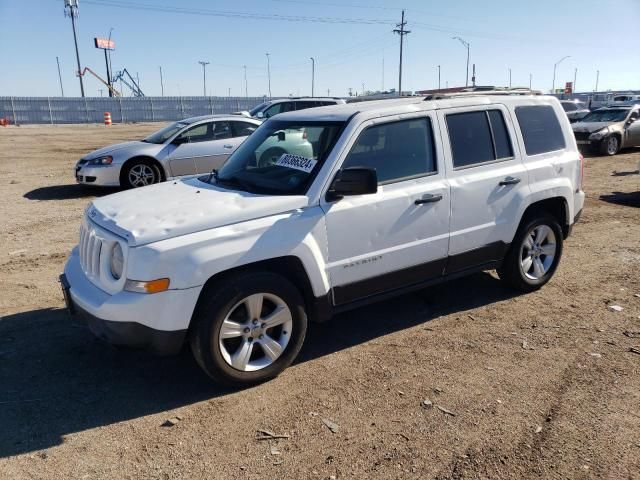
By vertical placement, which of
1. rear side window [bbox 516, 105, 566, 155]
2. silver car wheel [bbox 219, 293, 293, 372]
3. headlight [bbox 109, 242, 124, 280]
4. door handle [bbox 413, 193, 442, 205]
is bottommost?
silver car wheel [bbox 219, 293, 293, 372]

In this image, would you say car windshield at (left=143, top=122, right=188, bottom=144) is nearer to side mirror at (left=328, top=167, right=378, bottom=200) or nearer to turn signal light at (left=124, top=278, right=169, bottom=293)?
side mirror at (left=328, top=167, right=378, bottom=200)

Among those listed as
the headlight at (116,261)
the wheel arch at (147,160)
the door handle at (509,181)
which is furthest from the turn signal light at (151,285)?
the wheel arch at (147,160)

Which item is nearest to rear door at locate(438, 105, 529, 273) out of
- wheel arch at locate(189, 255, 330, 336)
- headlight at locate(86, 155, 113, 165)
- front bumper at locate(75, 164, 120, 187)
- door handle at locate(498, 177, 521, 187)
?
door handle at locate(498, 177, 521, 187)

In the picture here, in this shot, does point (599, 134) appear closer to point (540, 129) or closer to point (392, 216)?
point (540, 129)

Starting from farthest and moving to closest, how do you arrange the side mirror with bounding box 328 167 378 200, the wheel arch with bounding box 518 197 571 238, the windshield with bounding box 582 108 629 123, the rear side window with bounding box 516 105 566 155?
1. the windshield with bounding box 582 108 629 123
2. the wheel arch with bounding box 518 197 571 238
3. the rear side window with bounding box 516 105 566 155
4. the side mirror with bounding box 328 167 378 200

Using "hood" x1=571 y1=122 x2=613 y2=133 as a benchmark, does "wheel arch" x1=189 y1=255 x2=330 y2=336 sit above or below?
below

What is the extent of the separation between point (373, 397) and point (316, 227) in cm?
124

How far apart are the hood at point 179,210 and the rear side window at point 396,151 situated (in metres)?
0.68

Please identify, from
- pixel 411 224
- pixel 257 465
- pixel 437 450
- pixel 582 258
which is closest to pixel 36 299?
pixel 257 465

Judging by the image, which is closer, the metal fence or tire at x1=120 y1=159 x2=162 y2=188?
tire at x1=120 y1=159 x2=162 y2=188

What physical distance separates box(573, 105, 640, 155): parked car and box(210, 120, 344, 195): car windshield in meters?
15.0

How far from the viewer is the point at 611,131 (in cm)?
1694

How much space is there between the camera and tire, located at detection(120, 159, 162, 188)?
10680 millimetres

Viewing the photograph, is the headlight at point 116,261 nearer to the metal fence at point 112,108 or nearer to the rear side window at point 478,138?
the rear side window at point 478,138
